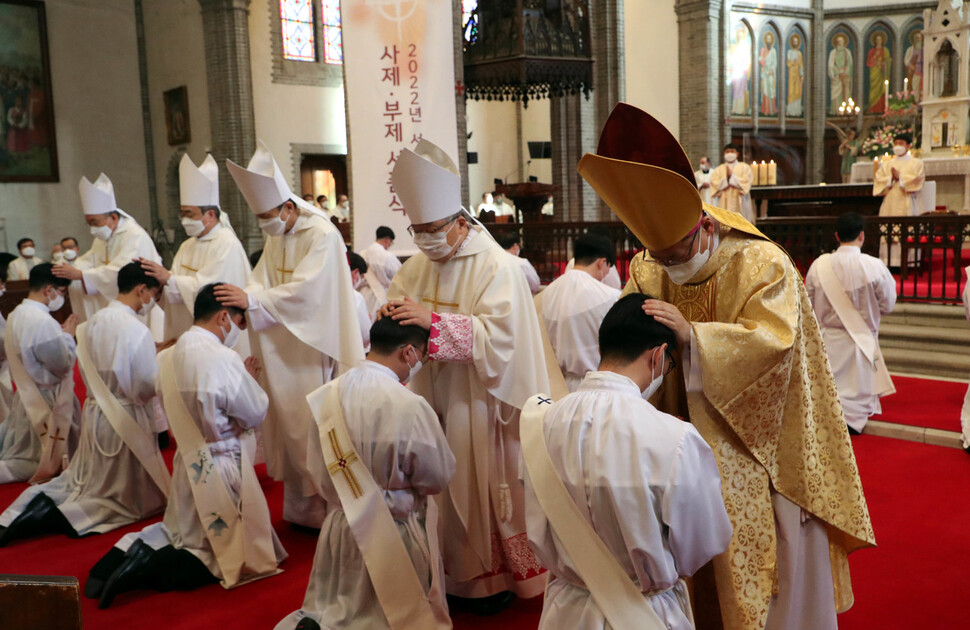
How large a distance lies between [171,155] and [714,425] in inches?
701

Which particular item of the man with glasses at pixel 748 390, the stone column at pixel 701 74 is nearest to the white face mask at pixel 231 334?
the man with glasses at pixel 748 390

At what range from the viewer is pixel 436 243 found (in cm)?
355

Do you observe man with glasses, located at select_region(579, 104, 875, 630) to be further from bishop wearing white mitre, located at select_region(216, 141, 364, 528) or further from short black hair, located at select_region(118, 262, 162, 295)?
short black hair, located at select_region(118, 262, 162, 295)

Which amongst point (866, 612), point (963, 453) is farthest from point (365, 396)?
point (963, 453)

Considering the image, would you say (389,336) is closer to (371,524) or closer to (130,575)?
(371,524)

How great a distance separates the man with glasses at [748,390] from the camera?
2436 millimetres

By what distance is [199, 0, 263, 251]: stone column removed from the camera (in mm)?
16250

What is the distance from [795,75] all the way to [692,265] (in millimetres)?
18669

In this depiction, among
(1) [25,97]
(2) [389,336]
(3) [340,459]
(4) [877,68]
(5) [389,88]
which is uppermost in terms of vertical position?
(4) [877,68]

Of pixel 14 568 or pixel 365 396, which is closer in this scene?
pixel 365 396

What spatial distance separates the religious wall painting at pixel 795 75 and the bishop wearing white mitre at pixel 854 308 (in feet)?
47.5

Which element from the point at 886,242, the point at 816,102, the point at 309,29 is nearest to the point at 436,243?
the point at 886,242

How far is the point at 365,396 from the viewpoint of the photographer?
2967 millimetres

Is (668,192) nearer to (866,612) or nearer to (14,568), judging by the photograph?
(866,612)
